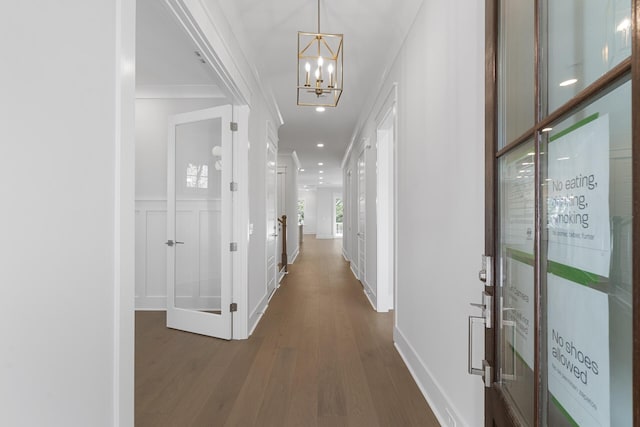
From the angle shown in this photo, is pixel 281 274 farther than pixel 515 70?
Yes

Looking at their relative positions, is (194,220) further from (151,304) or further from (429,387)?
(429,387)

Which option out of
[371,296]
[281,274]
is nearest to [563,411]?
[371,296]

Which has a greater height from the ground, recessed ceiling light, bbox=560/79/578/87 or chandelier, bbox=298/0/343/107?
chandelier, bbox=298/0/343/107

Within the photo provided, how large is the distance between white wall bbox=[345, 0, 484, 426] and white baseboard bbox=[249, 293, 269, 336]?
4.95 feet

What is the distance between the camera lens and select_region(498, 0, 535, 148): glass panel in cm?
82

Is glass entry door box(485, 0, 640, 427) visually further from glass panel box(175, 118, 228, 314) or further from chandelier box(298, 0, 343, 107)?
glass panel box(175, 118, 228, 314)

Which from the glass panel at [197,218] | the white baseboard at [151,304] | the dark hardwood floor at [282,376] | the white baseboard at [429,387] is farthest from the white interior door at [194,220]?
the white baseboard at [429,387]

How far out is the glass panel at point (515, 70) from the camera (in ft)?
2.70

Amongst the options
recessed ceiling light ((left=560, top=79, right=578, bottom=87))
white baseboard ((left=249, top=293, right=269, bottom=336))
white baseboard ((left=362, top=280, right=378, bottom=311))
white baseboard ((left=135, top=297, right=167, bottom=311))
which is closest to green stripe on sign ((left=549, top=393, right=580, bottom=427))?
recessed ceiling light ((left=560, top=79, right=578, bottom=87))

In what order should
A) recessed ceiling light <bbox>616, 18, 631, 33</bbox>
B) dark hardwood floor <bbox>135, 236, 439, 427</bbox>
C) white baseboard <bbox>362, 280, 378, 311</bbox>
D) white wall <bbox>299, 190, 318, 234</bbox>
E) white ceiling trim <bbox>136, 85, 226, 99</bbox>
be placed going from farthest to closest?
1. white wall <bbox>299, 190, 318, 234</bbox>
2. white baseboard <bbox>362, 280, 378, 311</bbox>
3. white ceiling trim <bbox>136, 85, 226, 99</bbox>
4. dark hardwood floor <bbox>135, 236, 439, 427</bbox>
5. recessed ceiling light <bbox>616, 18, 631, 33</bbox>

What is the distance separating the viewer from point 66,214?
875 mm

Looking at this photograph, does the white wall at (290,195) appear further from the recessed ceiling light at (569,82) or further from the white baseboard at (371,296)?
the recessed ceiling light at (569,82)

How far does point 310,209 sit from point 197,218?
45.8 ft

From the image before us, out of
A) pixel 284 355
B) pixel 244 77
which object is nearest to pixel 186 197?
pixel 244 77
